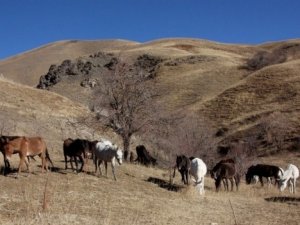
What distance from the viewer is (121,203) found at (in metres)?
15.5

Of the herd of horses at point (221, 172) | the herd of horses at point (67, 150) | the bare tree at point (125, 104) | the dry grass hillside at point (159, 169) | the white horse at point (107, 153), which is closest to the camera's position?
the dry grass hillside at point (159, 169)

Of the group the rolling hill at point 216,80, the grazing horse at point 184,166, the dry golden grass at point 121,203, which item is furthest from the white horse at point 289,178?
the rolling hill at point 216,80

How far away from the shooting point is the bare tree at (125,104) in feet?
97.8

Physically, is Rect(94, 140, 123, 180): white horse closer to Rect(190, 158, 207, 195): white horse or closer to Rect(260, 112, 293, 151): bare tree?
Rect(190, 158, 207, 195): white horse

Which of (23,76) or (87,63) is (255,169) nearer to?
(87,63)

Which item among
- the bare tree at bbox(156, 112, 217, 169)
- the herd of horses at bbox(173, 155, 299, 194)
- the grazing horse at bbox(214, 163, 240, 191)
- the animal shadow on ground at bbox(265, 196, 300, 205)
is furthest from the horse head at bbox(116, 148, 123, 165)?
the bare tree at bbox(156, 112, 217, 169)

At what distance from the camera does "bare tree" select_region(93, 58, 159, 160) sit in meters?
29.8

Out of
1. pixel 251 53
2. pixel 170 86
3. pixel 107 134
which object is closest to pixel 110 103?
pixel 107 134

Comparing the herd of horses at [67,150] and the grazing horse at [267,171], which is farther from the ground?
the herd of horses at [67,150]

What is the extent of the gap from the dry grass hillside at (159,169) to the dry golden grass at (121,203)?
30mm

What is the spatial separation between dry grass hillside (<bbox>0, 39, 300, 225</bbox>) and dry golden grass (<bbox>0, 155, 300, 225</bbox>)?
0.10ft

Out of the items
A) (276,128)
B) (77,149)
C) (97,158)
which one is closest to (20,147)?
(77,149)

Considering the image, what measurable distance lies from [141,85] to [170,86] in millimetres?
56021

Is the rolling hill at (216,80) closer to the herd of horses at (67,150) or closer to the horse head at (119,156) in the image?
the herd of horses at (67,150)
